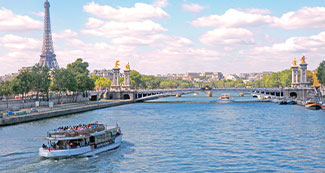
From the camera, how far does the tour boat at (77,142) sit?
3278cm

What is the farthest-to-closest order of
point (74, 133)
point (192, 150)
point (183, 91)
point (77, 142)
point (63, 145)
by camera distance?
point (183, 91), point (192, 150), point (74, 133), point (77, 142), point (63, 145)

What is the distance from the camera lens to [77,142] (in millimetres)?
34188

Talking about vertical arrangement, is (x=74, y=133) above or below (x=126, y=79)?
below

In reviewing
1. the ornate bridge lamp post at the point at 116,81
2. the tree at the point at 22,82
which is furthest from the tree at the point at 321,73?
the tree at the point at 22,82

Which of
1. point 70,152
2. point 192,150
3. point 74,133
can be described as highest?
point 74,133

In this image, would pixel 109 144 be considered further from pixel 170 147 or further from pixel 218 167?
pixel 218 167

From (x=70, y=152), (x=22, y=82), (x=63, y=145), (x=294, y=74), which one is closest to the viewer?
(x=70, y=152)

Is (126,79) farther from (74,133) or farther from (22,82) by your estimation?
(74,133)

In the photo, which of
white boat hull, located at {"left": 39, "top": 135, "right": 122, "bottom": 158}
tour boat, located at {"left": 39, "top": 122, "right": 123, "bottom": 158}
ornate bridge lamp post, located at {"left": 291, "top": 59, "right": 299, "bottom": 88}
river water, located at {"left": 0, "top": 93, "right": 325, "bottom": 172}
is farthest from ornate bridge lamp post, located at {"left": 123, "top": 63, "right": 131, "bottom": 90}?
white boat hull, located at {"left": 39, "top": 135, "right": 122, "bottom": 158}

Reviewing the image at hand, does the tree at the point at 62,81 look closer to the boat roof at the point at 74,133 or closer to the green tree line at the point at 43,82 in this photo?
the green tree line at the point at 43,82

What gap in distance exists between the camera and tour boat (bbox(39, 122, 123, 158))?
32.8 metres

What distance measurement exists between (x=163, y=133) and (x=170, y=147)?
9458mm

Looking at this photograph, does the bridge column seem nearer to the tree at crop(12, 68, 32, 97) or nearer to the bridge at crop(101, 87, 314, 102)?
the bridge at crop(101, 87, 314, 102)

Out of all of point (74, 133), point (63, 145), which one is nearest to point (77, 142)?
point (74, 133)
